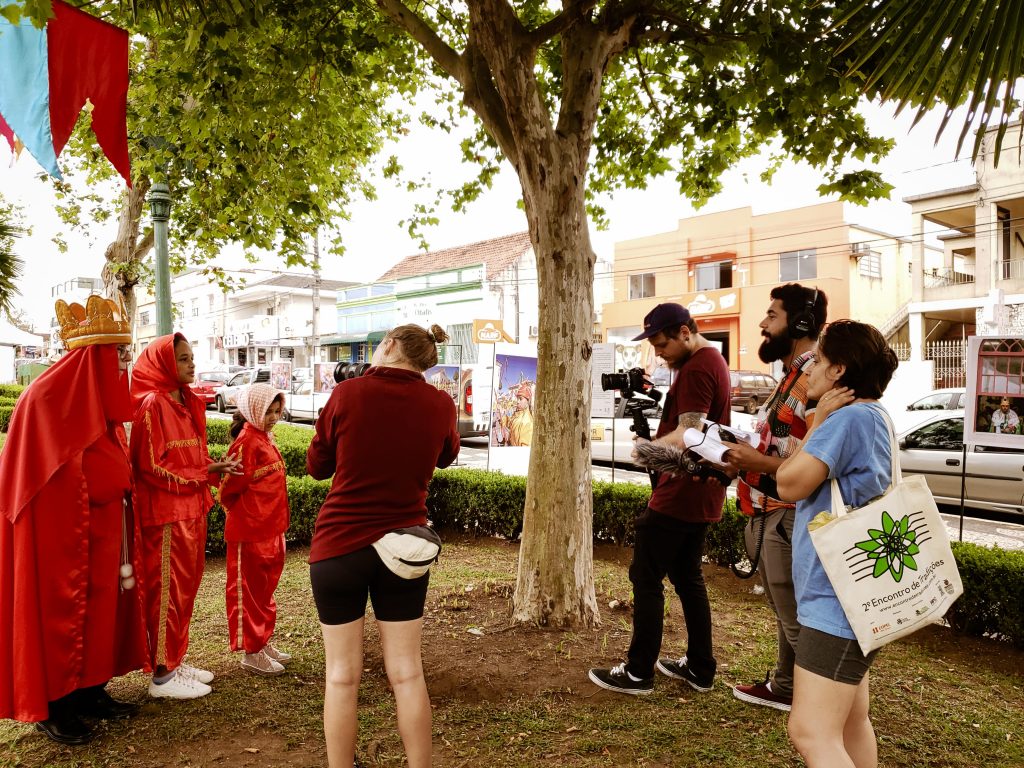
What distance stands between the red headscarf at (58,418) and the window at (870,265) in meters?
27.1

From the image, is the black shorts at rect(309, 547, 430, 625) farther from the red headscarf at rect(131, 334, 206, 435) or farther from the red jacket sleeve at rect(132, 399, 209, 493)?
the red headscarf at rect(131, 334, 206, 435)

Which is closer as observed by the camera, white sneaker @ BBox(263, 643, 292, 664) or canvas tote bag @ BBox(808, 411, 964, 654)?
canvas tote bag @ BBox(808, 411, 964, 654)

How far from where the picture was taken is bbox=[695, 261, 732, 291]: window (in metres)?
27.8

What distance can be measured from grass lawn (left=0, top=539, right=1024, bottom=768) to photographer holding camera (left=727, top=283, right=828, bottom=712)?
2.16 feet

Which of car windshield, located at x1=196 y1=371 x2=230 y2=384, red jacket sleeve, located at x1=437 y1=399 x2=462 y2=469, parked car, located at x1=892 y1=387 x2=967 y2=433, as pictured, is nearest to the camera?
red jacket sleeve, located at x1=437 y1=399 x2=462 y2=469

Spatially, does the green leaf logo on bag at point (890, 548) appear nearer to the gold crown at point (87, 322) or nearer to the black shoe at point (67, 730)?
the gold crown at point (87, 322)

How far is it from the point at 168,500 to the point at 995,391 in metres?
6.07

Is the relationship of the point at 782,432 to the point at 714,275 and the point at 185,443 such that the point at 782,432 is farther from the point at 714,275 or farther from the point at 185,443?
the point at 714,275

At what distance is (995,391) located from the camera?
18.1 ft

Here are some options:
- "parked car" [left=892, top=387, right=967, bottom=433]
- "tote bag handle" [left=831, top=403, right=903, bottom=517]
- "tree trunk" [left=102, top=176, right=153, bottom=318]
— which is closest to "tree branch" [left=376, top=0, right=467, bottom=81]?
"tote bag handle" [left=831, top=403, right=903, bottom=517]

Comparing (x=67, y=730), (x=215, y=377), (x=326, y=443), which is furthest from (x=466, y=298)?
(x=326, y=443)

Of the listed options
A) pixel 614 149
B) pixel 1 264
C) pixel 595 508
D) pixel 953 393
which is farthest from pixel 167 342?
pixel 953 393

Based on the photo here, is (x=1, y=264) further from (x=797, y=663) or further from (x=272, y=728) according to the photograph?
(x=797, y=663)

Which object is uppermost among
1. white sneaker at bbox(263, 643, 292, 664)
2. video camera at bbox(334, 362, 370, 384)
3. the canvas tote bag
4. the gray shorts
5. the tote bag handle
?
video camera at bbox(334, 362, 370, 384)
